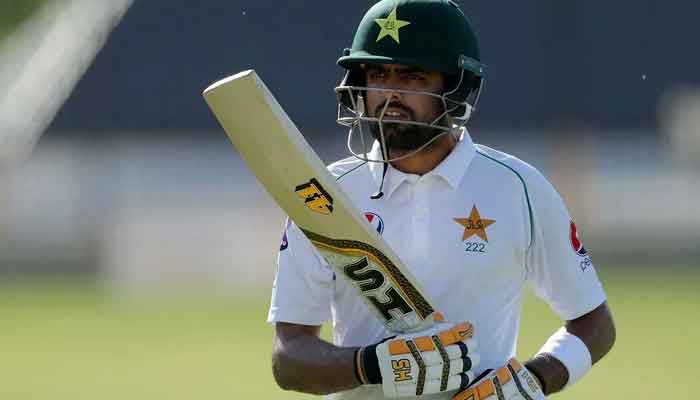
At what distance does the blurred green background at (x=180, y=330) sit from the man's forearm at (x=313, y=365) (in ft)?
13.7

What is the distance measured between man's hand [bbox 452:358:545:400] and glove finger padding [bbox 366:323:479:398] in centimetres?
7

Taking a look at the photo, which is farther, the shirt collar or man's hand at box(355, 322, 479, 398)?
the shirt collar

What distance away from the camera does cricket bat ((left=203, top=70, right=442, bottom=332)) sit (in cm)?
299

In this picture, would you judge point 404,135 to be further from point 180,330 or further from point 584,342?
point 180,330

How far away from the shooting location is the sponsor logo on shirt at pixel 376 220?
10.8 feet

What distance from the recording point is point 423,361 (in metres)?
2.99

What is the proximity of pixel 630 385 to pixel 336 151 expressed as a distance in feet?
29.9

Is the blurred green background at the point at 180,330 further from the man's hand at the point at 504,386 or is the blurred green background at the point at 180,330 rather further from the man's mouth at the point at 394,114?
the man's hand at the point at 504,386

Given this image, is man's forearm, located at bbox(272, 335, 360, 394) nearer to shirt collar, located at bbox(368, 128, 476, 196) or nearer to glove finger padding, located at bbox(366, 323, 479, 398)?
glove finger padding, located at bbox(366, 323, 479, 398)

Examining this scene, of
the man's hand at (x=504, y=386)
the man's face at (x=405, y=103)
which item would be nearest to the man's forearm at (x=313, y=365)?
the man's hand at (x=504, y=386)

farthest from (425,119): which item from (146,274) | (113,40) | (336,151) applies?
(113,40)

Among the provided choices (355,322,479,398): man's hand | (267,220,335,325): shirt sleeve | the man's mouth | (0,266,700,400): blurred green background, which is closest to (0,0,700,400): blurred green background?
(0,266,700,400): blurred green background

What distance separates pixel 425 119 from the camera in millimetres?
3266

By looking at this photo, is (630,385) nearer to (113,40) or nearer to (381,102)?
(381,102)
